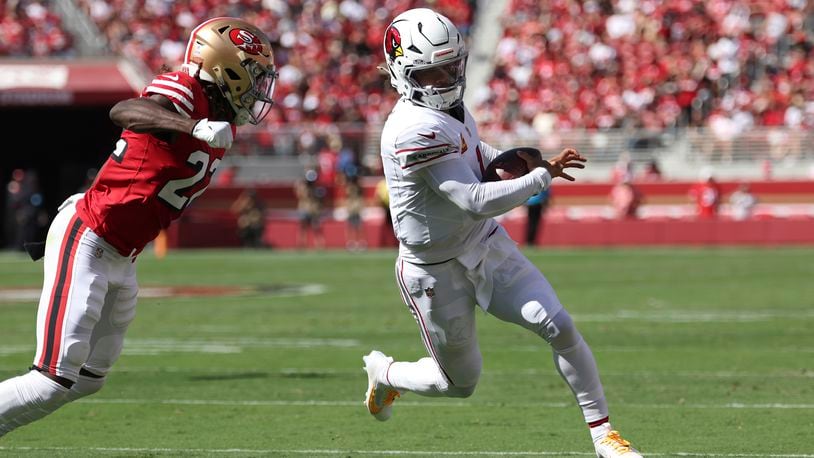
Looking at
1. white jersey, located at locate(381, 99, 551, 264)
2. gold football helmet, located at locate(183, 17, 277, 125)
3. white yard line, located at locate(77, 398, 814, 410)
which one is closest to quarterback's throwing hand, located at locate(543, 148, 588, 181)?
white jersey, located at locate(381, 99, 551, 264)

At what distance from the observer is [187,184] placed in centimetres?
591

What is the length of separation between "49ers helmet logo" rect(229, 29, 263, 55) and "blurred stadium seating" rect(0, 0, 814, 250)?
21964 mm

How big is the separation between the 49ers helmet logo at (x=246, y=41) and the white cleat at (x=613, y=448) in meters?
2.33

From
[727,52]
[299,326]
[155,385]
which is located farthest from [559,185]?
[155,385]

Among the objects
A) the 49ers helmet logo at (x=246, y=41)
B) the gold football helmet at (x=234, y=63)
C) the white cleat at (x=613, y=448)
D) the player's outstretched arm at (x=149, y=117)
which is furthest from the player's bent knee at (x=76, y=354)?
the white cleat at (x=613, y=448)

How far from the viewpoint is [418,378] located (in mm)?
6590

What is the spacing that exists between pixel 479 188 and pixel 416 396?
11.7ft

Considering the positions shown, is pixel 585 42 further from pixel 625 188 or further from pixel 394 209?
pixel 394 209

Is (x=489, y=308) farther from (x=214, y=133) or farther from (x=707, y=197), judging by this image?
(x=707, y=197)

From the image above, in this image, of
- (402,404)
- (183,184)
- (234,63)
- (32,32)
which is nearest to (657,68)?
(32,32)

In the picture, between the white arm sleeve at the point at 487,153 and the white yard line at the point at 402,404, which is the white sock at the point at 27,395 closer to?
the white arm sleeve at the point at 487,153

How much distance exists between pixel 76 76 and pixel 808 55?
626 inches

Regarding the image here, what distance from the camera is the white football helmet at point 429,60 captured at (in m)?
5.99

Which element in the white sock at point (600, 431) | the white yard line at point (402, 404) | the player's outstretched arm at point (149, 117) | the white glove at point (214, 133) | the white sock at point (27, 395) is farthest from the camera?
the white yard line at point (402, 404)
